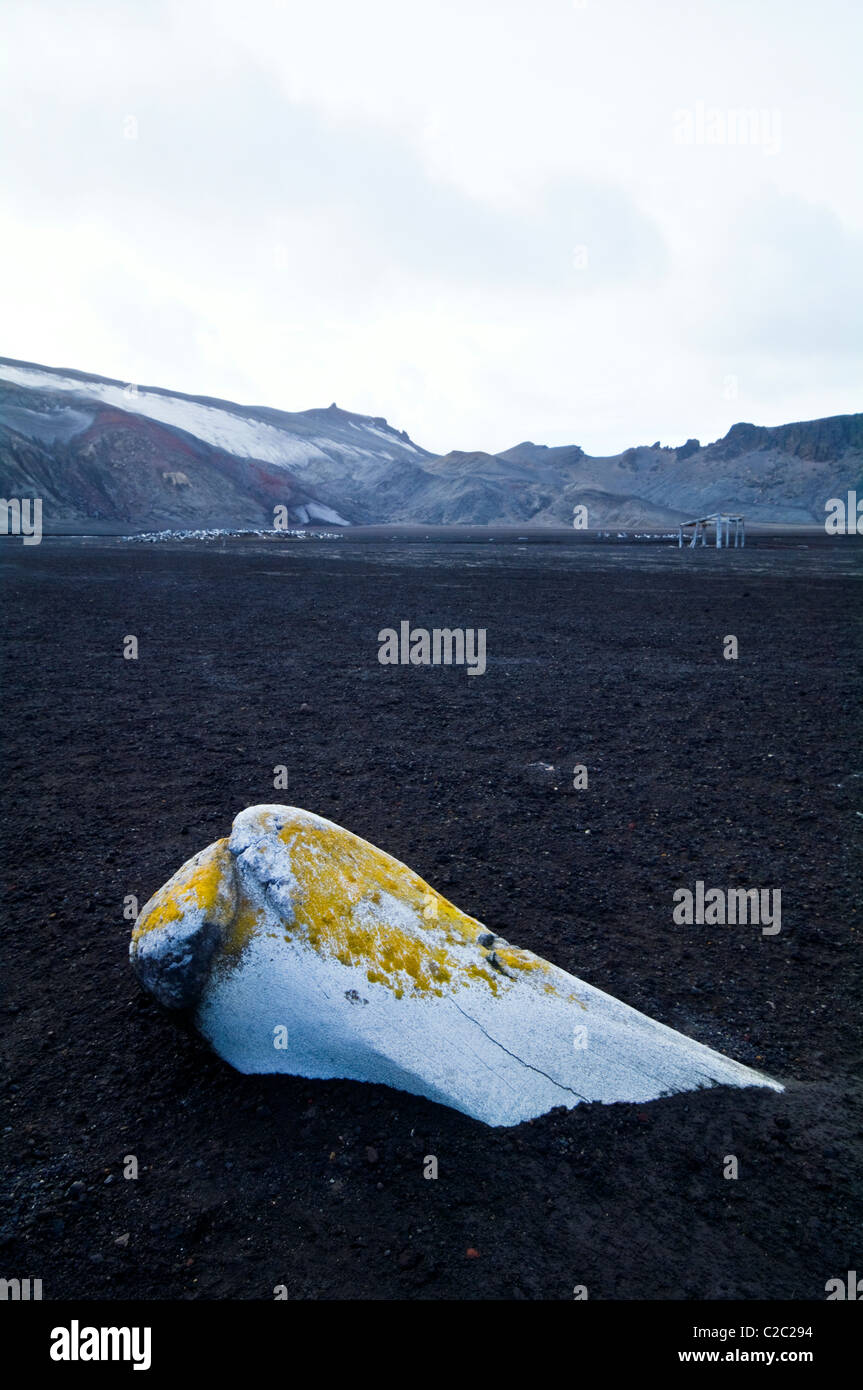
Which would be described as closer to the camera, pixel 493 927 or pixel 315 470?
pixel 493 927

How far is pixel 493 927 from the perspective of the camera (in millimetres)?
4727

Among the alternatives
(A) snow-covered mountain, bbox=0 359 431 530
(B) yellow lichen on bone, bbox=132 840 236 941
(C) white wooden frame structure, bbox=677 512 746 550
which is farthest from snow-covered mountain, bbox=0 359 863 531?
(B) yellow lichen on bone, bbox=132 840 236 941

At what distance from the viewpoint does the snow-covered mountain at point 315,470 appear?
72938 mm

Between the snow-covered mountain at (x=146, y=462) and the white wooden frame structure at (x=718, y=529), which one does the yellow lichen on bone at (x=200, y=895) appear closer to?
the white wooden frame structure at (x=718, y=529)

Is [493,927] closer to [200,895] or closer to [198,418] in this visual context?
[200,895]

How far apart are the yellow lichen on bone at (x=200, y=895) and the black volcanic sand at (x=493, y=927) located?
658mm

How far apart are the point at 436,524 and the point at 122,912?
109680 mm

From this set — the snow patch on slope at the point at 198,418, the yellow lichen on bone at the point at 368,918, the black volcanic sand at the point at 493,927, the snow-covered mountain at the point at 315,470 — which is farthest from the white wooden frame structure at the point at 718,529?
the snow patch on slope at the point at 198,418

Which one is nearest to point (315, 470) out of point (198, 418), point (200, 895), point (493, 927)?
point (198, 418)

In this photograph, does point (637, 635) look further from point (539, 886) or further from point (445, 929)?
point (445, 929)

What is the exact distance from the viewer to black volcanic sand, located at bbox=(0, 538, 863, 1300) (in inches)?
108

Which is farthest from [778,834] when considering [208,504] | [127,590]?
[208,504]

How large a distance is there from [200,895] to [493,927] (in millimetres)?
1981
